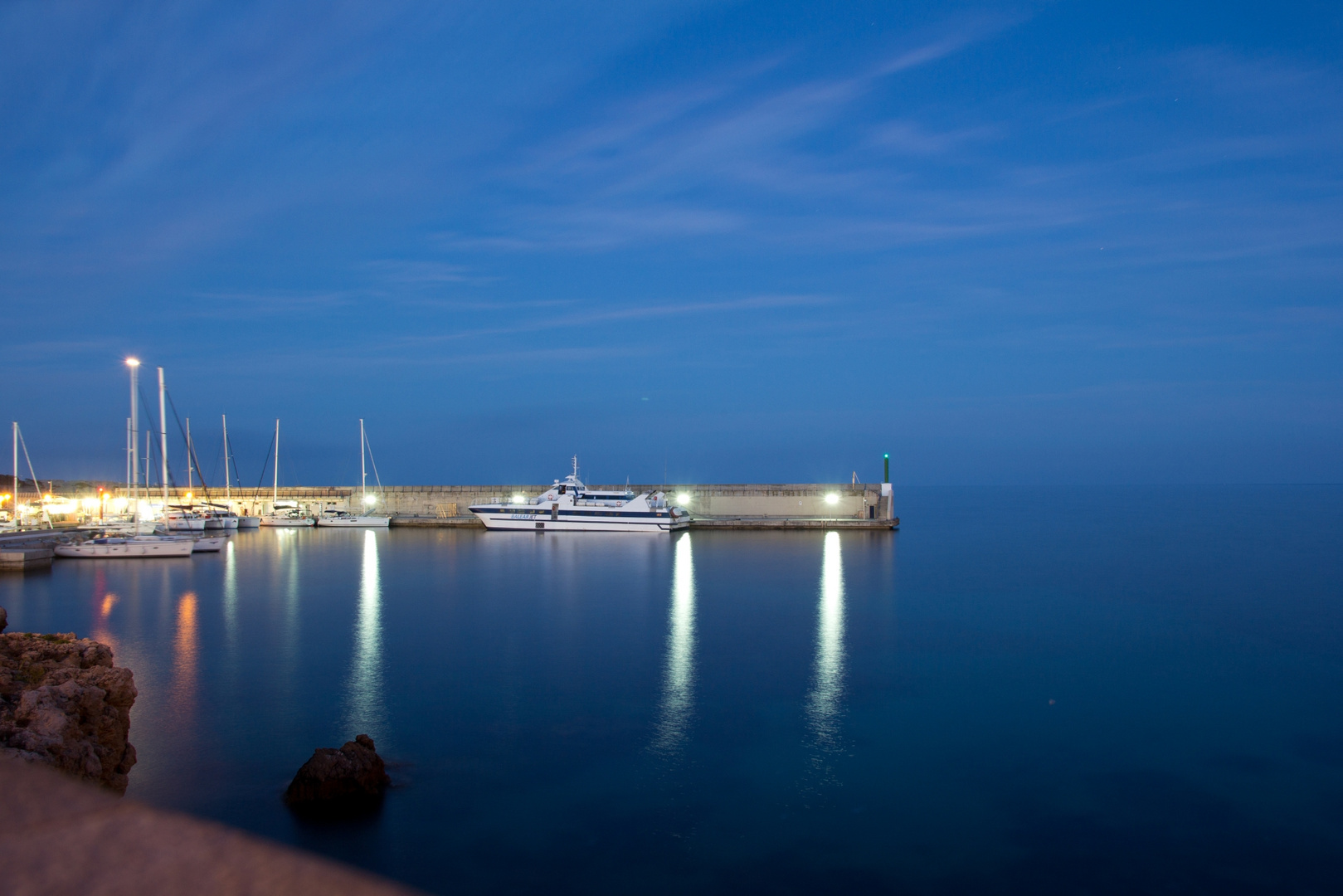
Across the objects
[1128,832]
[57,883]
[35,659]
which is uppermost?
[57,883]

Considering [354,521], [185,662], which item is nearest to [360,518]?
[354,521]

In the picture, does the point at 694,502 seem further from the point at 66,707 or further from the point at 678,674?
the point at 66,707

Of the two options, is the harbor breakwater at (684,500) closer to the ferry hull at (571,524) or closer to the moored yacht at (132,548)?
the ferry hull at (571,524)

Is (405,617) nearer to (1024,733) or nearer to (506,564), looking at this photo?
(506,564)

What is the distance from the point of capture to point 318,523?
185 feet

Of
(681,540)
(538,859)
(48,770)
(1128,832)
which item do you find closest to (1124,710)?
(1128,832)

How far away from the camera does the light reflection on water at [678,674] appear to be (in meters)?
13.2

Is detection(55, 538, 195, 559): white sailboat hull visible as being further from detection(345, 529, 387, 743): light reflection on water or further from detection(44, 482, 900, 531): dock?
detection(44, 482, 900, 531): dock

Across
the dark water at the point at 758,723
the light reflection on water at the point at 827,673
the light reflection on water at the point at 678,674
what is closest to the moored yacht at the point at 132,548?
the dark water at the point at 758,723

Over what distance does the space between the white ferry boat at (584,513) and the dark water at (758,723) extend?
17.3 meters

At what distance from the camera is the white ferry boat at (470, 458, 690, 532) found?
4884 centimetres

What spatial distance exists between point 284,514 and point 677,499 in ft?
85.1

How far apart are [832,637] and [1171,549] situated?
1235 inches

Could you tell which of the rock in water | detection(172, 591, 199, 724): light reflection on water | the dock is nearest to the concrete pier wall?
the dock
